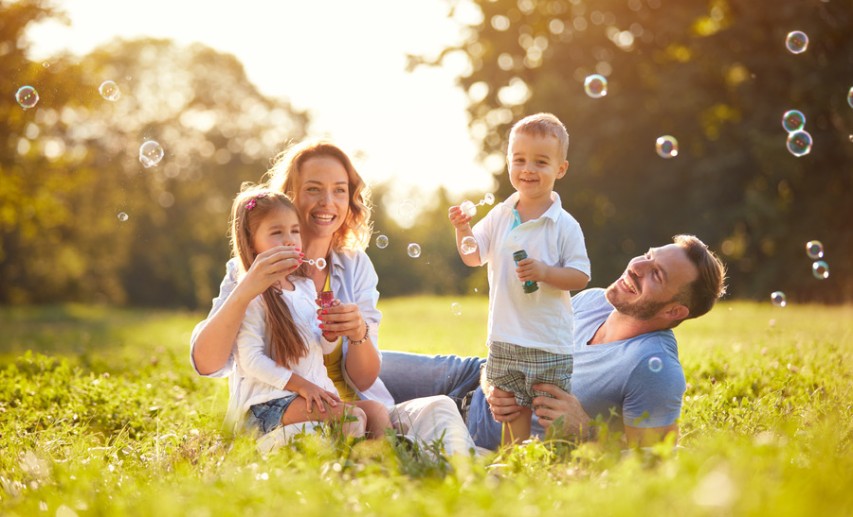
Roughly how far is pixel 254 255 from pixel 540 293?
4.50ft

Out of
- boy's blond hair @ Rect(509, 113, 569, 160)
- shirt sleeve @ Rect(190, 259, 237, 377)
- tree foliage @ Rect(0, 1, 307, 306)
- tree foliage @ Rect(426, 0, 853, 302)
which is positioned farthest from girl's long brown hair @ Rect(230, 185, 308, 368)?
tree foliage @ Rect(0, 1, 307, 306)

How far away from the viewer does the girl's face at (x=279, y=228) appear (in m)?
4.00

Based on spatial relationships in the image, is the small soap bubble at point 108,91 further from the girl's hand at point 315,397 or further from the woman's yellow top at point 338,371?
the girl's hand at point 315,397

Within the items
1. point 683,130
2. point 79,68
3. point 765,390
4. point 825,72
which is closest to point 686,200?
point 683,130

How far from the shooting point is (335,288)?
453 cm

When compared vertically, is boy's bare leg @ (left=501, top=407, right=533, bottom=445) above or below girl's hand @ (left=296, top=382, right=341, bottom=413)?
below

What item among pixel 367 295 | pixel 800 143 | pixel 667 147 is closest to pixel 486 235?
pixel 367 295

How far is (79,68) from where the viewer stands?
16531 millimetres

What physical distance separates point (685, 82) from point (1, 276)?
78.9ft

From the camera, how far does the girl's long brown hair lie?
3877mm

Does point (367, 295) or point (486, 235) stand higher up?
point (486, 235)

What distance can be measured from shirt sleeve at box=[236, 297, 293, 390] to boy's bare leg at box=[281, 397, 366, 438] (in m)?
0.11

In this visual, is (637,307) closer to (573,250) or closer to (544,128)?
(573,250)

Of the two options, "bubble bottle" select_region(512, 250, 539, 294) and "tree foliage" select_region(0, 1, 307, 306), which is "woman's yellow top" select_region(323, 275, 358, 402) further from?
"tree foliage" select_region(0, 1, 307, 306)
